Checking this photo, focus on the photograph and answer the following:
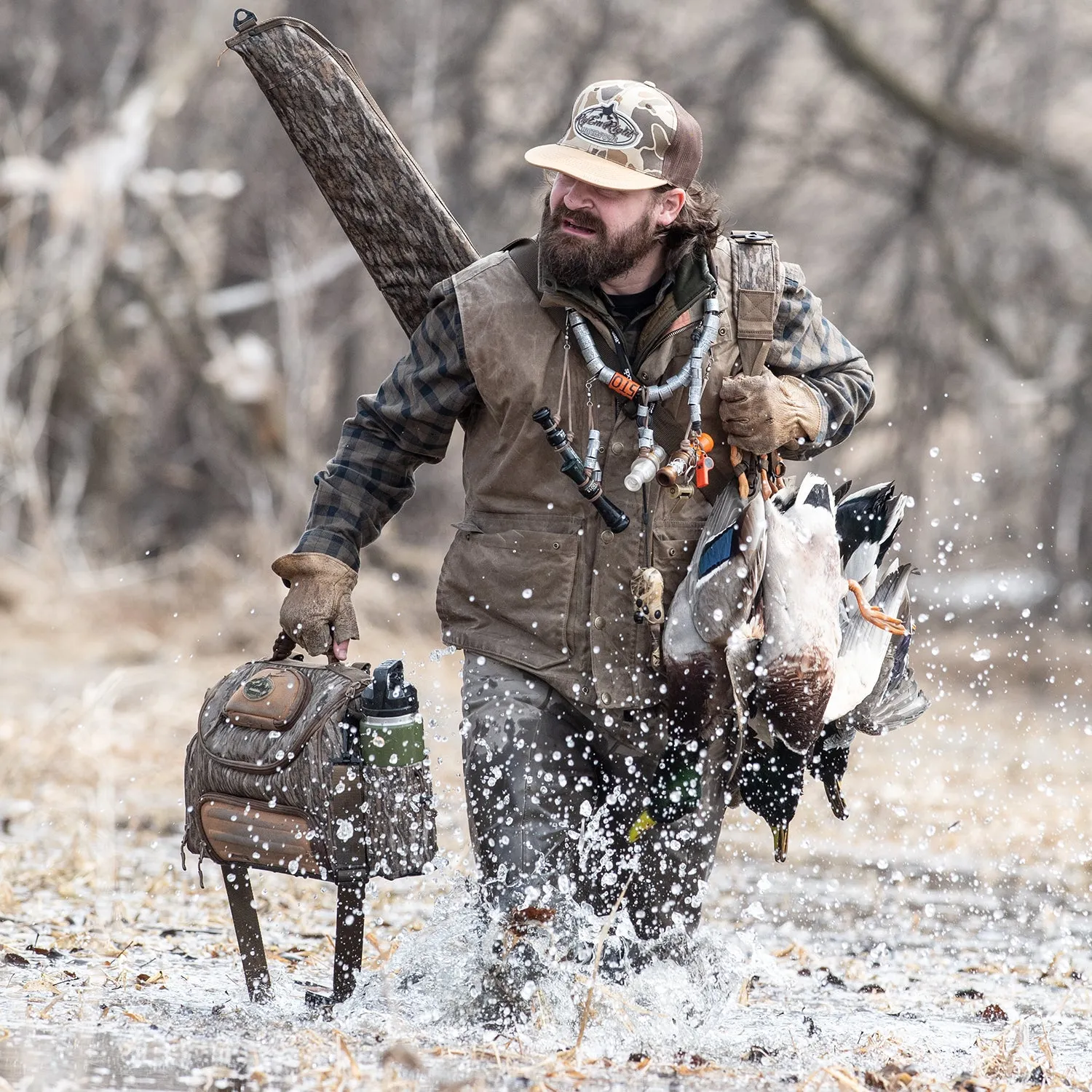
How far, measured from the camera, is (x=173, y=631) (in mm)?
12836

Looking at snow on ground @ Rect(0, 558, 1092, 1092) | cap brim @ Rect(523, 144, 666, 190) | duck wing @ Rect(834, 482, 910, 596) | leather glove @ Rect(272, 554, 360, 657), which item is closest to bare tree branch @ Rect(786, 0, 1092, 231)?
snow on ground @ Rect(0, 558, 1092, 1092)

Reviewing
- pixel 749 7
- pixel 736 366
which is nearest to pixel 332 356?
pixel 749 7

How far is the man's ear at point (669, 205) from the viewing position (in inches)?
172

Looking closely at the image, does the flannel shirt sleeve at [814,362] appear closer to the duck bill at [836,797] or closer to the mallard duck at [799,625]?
the mallard duck at [799,625]

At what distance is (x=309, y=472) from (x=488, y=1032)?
11.3m

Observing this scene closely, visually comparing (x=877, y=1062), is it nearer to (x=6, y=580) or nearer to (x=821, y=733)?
(x=821, y=733)

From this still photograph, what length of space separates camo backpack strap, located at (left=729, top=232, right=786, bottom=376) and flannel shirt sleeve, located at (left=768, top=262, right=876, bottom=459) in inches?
3.0

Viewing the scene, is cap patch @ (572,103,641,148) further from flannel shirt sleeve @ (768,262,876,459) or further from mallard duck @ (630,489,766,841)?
mallard duck @ (630,489,766,841)

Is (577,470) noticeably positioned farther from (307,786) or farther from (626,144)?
(307,786)

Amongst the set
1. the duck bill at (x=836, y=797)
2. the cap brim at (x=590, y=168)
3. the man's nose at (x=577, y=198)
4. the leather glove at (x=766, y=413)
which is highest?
the cap brim at (x=590, y=168)

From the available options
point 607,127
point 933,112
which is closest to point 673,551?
point 607,127

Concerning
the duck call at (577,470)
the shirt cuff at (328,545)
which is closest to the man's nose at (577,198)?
the duck call at (577,470)

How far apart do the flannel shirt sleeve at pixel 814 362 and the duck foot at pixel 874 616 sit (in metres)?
0.37

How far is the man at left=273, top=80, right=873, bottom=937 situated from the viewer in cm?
426
